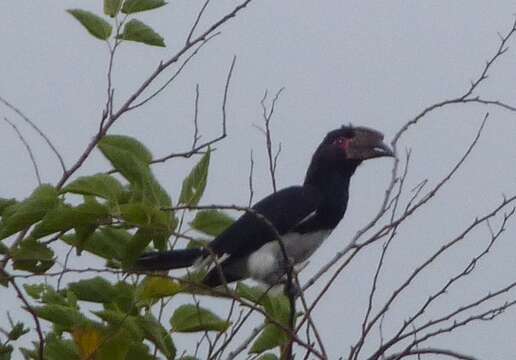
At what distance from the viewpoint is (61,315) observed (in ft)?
8.38

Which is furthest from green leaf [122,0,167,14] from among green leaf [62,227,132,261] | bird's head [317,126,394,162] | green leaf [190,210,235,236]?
bird's head [317,126,394,162]

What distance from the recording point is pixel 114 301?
107 inches

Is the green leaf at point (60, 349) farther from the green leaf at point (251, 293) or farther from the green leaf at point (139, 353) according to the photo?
the green leaf at point (251, 293)

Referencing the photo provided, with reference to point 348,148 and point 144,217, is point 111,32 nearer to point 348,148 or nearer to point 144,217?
point 144,217

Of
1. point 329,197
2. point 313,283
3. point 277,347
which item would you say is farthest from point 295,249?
point 277,347

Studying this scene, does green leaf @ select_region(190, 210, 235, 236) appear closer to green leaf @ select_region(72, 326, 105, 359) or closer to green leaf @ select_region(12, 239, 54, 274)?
green leaf @ select_region(12, 239, 54, 274)

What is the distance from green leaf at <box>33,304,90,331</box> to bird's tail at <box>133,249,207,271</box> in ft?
1.13

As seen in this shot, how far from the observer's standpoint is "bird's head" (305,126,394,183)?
629 centimetres

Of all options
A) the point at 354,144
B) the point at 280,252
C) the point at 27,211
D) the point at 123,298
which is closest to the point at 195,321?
the point at 123,298

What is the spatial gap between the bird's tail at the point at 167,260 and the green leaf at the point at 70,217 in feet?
0.85

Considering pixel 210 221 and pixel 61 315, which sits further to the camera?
pixel 210 221

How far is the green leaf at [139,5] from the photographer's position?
127 inches

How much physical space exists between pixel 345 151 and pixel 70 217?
3.91m

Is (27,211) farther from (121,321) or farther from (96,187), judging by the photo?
(121,321)
